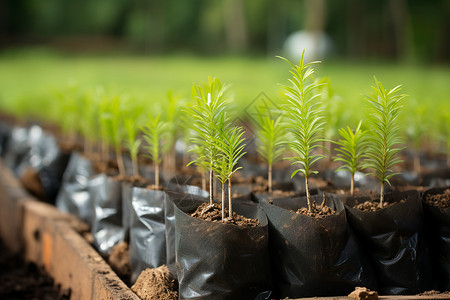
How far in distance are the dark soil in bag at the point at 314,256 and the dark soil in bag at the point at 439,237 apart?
0.29 m

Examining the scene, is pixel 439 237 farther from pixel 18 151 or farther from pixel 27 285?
pixel 18 151

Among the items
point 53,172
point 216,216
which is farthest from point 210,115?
point 53,172

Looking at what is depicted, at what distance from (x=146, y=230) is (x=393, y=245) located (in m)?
1.00

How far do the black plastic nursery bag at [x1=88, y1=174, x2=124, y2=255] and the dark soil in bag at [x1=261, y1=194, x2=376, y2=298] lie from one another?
3.35 feet

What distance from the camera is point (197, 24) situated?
1003 inches

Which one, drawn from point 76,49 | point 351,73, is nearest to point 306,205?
point 351,73

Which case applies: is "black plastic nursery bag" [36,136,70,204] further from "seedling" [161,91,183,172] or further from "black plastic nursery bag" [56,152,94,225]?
"seedling" [161,91,183,172]

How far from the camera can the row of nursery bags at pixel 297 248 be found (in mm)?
1567

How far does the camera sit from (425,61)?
17.0 m

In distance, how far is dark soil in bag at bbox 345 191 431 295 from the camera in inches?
67.2

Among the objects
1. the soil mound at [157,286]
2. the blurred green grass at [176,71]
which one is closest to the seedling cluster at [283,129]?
the soil mound at [157,286]

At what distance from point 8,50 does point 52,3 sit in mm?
4299

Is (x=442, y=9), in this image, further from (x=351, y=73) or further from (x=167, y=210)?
(x=167, y=210)

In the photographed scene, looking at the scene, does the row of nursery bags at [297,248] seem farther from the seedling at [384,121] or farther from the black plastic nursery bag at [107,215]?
the black plastic nursery bag at [107,215]
